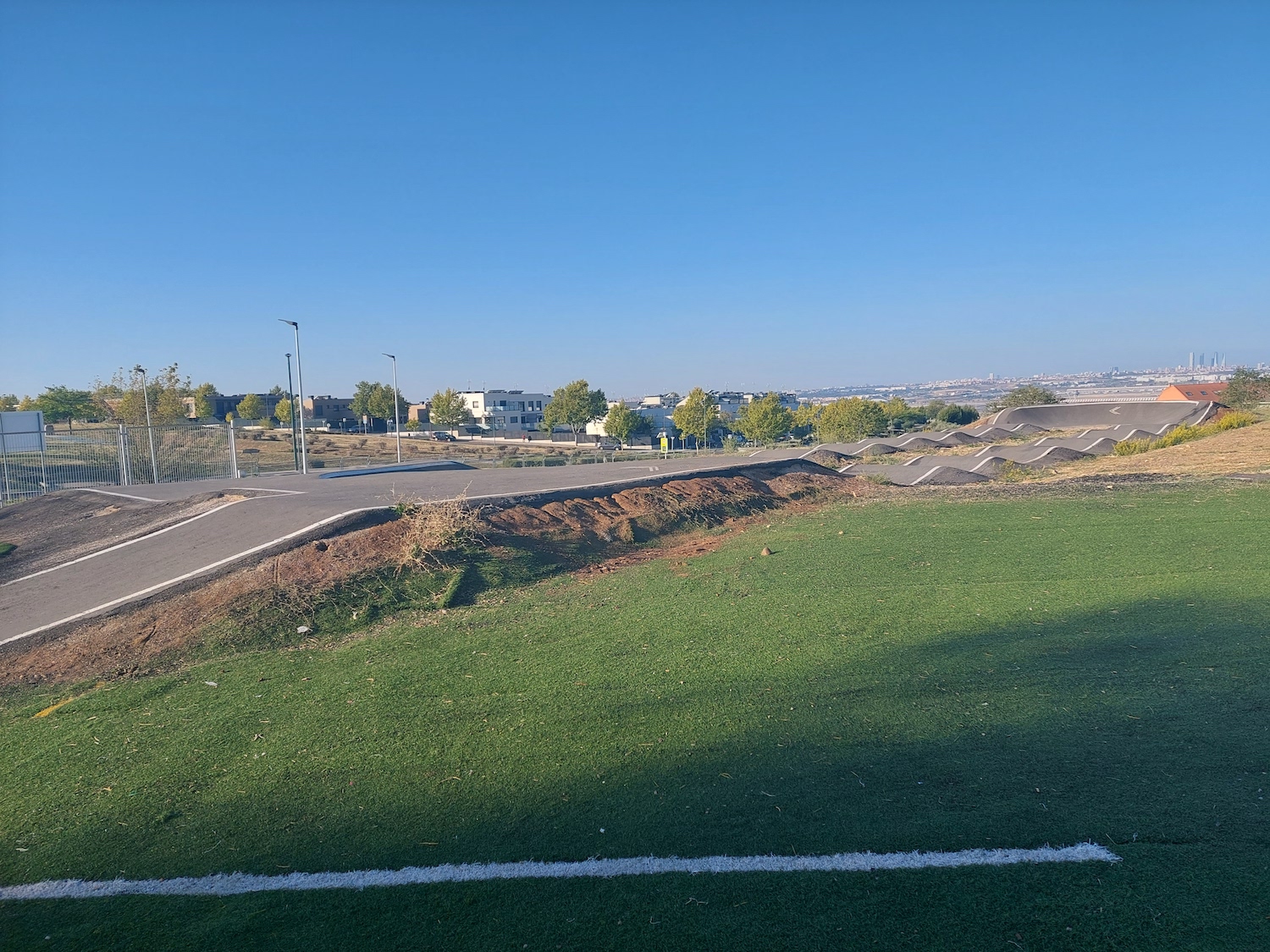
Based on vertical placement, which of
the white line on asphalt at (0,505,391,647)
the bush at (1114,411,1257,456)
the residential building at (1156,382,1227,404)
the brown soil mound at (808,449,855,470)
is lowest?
the white line on asphalt at (0,505,391,647)

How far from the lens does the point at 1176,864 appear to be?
3646mm

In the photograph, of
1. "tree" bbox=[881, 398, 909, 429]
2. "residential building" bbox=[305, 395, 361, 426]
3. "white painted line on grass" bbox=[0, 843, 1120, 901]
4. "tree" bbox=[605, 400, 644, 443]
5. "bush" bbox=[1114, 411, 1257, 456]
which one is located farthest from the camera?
"residential building" bbox=[305, 395, 361, 426]

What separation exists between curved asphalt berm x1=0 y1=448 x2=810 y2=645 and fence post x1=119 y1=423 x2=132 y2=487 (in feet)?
14.6

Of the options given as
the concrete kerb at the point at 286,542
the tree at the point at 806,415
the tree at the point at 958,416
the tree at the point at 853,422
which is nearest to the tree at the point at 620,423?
the tree at the point at 806,415

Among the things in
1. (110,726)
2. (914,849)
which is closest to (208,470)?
(110,726)

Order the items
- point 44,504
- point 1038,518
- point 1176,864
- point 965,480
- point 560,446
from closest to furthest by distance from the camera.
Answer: point 1176,864 < point 1038,518 < point 44,504 < point 965,480 < point 560,446

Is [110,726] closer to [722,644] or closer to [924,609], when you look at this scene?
[722,644]

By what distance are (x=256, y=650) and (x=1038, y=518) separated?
1356cm

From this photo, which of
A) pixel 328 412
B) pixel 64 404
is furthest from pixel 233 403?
pixel 64 404

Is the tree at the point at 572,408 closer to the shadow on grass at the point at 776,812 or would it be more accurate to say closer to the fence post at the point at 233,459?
the fence post at the point at 233,459

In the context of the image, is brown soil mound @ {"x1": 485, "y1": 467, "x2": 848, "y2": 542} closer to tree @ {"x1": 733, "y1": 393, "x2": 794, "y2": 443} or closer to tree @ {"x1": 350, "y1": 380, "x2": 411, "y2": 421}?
tree @ {"x1": 733, "y1": 393, "x2": 794, "y2": 443}

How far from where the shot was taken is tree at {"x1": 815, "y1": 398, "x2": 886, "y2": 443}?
54.5 m

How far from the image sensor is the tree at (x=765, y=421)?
59.2m

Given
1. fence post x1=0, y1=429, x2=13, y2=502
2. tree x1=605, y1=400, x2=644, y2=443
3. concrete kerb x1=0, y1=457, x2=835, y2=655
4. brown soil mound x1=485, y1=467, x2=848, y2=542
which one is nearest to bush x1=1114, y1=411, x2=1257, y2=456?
brown soil mound x1=485, y1=467, x2=848, y2=542
